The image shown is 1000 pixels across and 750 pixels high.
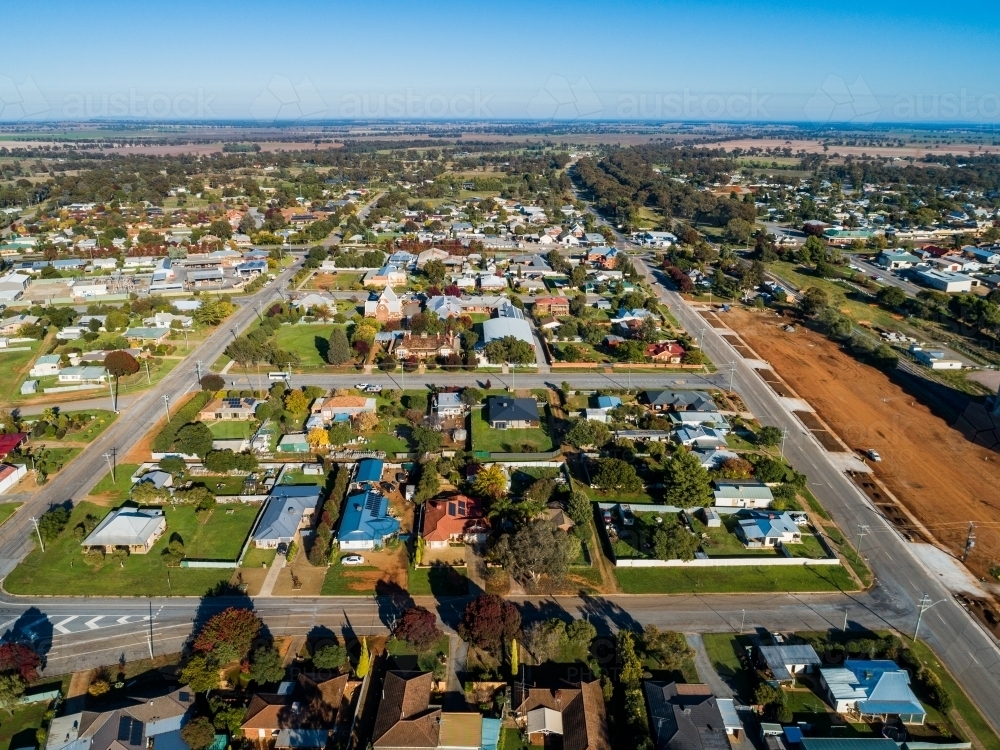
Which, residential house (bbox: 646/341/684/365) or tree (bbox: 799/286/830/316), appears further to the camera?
tree (bbox: 799/286/830/316)

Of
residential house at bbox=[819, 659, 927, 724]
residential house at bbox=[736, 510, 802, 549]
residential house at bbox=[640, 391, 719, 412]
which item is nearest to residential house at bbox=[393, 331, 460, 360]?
residential house at bbox=[640, 391, 719, 412]

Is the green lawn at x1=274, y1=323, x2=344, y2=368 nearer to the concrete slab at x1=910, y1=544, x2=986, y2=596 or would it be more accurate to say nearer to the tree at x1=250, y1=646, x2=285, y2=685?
the tree at x1=250, y1=646, x2=285, y2=685

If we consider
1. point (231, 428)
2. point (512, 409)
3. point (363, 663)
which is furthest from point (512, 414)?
point (363, 663)

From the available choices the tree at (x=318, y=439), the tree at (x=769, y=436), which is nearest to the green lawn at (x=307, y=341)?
the tree at (x=318, y=439)

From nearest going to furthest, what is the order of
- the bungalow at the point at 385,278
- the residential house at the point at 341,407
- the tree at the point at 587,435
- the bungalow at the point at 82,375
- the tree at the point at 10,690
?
the tree at the point at 10,690 → the tree at the point at 587,435 → the residential house at the point at 341,407 → the bungalow at the point at 82,375 → the bungalow at the point at 385,278

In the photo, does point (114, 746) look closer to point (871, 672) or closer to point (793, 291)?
point (871, 672)

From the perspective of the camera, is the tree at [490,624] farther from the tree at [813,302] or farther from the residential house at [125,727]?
the tree at [813,302]
